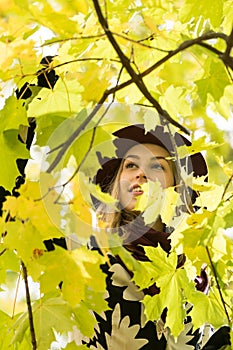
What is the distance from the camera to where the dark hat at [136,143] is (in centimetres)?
169

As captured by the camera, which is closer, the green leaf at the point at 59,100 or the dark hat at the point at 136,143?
the green leaf at the point at 59,100

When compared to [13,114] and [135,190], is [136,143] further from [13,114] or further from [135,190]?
[13,114]

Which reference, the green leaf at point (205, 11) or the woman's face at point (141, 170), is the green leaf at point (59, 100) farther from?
the woman's face at point (141, 170)

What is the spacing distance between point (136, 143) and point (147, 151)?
0.04 metres

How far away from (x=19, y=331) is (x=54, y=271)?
8.8 inches

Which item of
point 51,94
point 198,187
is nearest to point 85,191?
point 51,94

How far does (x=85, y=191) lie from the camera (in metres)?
0.94

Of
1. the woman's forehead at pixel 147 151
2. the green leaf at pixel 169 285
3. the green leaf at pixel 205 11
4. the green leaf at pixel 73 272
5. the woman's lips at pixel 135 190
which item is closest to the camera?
the green leaf at pixel 73 272

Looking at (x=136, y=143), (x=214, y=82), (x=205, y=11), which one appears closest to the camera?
(x=214, y=82)

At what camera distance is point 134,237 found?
5.71ft

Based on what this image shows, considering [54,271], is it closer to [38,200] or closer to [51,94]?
[38,200]

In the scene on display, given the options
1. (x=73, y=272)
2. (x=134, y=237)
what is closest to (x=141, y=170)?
(x=134, y=237)

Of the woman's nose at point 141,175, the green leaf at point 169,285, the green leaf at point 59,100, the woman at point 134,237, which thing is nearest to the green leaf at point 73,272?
the green leaf at point 59,100

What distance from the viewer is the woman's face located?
1.74 metres
